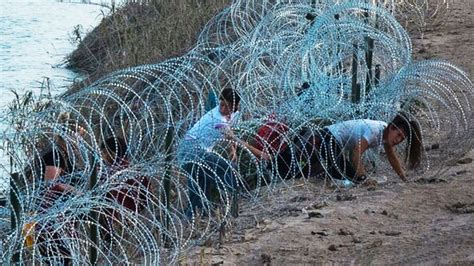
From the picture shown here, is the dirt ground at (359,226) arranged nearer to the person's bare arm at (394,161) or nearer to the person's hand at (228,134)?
the person's bare arm at (394,161)

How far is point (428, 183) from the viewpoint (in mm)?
9117

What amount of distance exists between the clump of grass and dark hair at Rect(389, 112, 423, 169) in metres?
6.26

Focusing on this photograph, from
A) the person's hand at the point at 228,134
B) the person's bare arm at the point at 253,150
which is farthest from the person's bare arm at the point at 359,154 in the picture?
the person's hand at the point at 228,134

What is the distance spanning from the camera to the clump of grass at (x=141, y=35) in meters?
15.5

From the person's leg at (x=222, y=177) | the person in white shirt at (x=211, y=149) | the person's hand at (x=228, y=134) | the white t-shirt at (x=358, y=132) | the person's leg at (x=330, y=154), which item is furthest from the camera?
the white t-shirt at (x=358, y=132)

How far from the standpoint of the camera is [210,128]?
8.63 meters

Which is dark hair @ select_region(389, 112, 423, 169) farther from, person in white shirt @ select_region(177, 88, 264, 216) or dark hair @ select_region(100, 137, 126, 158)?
dark hair @ select_region(100, 137, 126, 158)

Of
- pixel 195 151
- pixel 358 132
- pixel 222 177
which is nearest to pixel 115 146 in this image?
pixel 195 151

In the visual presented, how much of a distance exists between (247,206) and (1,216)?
2028mm

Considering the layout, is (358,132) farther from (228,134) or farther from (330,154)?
(228,134)

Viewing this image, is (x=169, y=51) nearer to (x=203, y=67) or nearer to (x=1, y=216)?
(x=203, y=67)

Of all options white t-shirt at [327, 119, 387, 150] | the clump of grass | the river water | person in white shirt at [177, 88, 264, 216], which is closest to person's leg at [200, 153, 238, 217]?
person in white shirt at [177, 88, 264, 216]

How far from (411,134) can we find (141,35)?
323 inches

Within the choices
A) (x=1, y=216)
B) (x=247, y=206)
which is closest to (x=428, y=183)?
(x=247, y=206)
